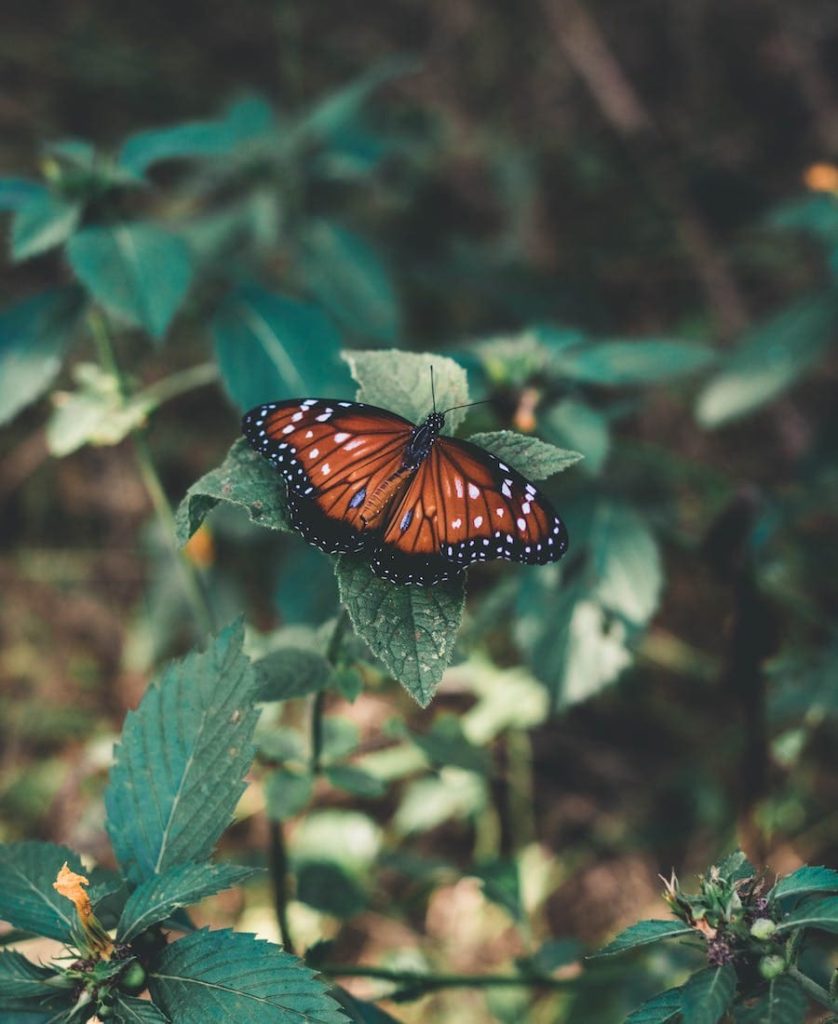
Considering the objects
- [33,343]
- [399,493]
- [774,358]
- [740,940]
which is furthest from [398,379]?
[774,358]

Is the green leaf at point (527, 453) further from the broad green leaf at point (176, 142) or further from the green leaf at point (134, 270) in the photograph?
the broad green leaf at point (176, 142)

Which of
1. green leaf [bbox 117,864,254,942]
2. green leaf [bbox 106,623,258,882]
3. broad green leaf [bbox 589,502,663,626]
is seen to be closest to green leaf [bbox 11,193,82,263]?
green leaf [bbox 106,623,258,882]

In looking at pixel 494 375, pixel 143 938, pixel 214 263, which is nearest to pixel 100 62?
pixel 214 263

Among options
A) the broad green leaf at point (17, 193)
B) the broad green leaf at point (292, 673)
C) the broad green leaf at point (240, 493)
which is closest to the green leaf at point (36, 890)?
the broad green leaf at point (292, 673)

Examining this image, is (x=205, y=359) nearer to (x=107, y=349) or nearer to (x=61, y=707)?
(x=61, y=707)

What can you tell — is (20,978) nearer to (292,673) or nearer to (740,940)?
(292,673)
